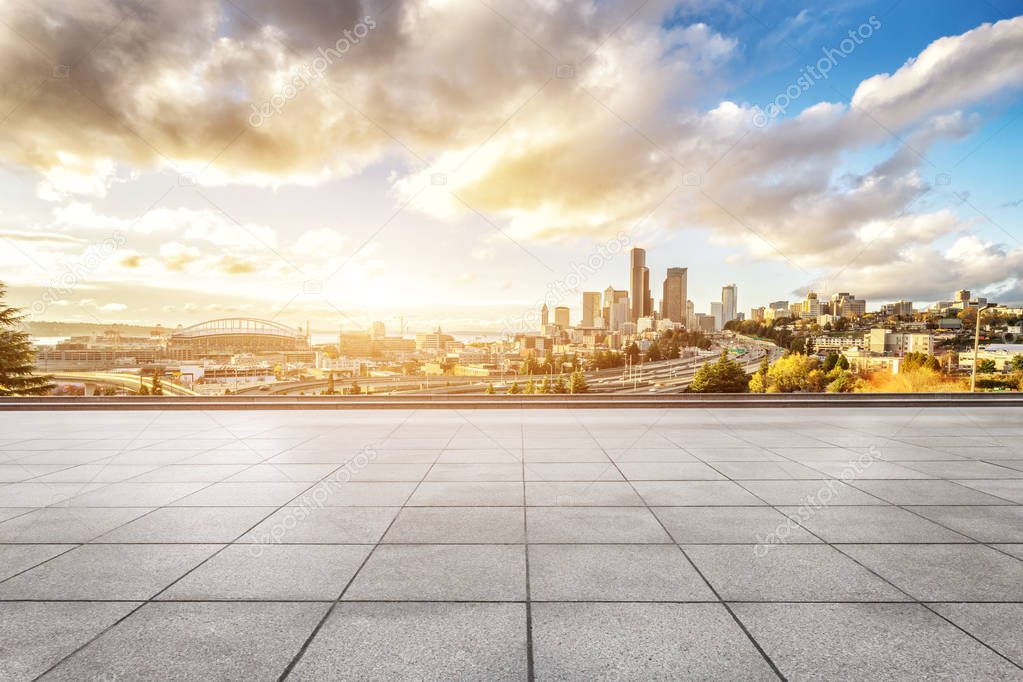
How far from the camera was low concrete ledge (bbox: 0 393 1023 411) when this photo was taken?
52.3ft

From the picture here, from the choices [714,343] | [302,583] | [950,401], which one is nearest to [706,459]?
[302,583]

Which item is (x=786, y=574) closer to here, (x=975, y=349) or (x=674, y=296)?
(x=975, y=349)

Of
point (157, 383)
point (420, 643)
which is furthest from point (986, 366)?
point (157, 383)

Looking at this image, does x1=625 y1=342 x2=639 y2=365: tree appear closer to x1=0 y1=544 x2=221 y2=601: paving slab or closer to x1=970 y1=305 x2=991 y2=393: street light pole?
x1=970 y1=305 x2=991 y2=393: street light pole

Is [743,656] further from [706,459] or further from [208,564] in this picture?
[706,459]

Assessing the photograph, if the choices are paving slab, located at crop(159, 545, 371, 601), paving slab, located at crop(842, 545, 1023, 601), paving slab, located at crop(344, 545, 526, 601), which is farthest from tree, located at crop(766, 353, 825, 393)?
paving slab, located at crop(159, 545, 371, 601)

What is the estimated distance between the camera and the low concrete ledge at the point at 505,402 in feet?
52.3

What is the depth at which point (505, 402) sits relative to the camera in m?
16.3

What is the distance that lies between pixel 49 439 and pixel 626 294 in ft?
179

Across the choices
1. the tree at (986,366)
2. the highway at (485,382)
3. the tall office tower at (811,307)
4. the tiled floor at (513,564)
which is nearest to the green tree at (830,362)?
the highway at (485,382)

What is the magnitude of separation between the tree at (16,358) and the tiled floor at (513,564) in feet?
96.3

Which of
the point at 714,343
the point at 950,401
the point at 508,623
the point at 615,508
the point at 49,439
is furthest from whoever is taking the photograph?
the point at 714,343

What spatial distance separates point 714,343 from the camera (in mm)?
36906

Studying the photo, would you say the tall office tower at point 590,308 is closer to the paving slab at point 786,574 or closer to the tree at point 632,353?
the tree at point 632,353
